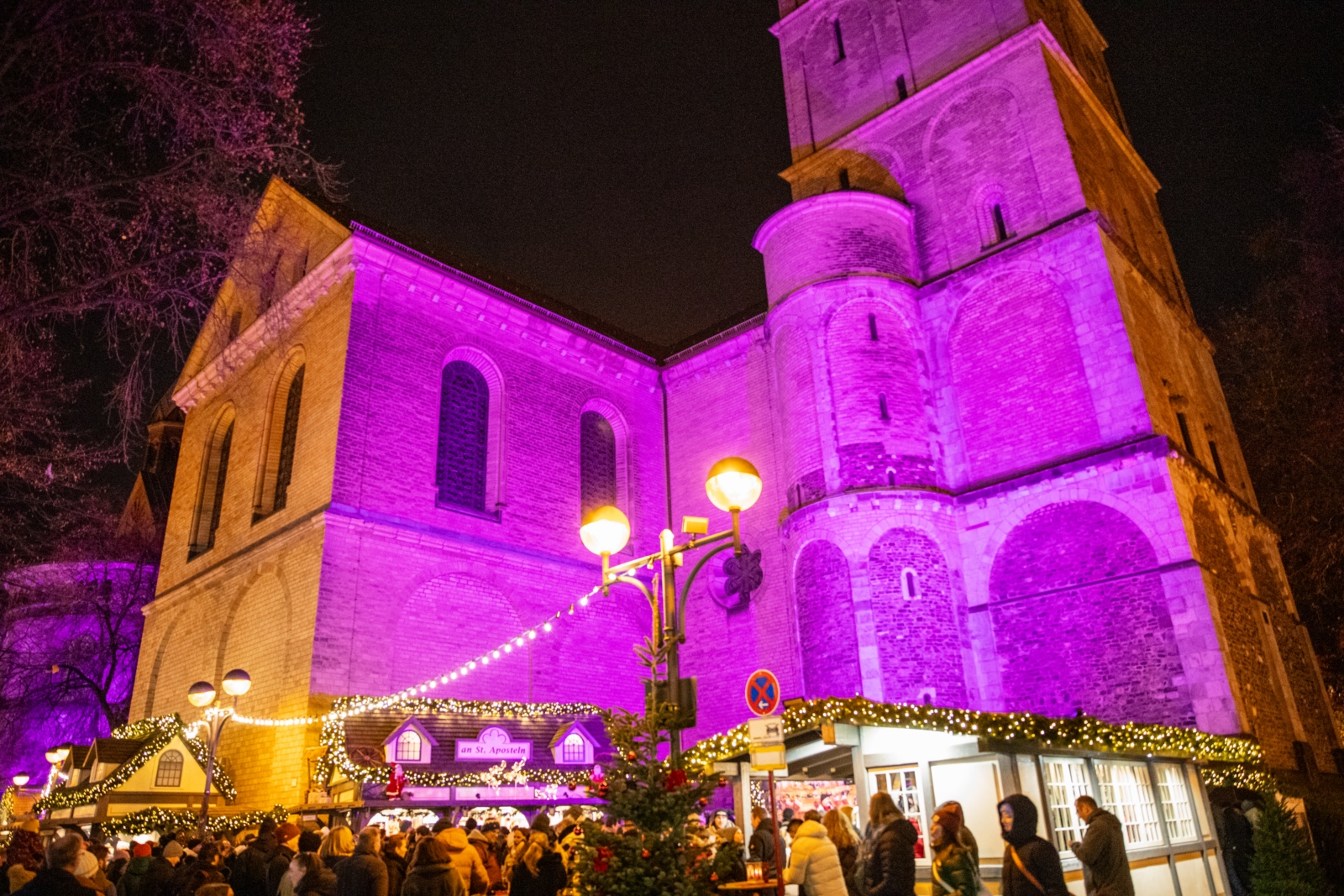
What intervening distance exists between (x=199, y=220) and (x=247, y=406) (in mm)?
15705

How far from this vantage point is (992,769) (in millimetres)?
9281

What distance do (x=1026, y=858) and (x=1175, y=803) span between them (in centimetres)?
706

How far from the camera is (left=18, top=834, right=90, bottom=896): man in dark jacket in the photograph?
4633mm

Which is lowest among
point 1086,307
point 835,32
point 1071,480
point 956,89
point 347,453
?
point 1071,480

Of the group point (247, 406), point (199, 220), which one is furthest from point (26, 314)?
point (247, 406)

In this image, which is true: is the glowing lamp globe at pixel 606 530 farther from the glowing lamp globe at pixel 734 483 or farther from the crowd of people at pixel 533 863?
the crowd of people at pixel 533 863

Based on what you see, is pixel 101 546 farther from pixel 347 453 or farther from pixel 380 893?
pixel 380 893

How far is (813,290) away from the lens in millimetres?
19859

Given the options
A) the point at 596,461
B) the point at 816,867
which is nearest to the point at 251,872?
the point at 816,867

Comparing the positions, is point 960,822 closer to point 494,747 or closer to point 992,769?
point 992,769

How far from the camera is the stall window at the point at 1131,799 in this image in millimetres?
10453

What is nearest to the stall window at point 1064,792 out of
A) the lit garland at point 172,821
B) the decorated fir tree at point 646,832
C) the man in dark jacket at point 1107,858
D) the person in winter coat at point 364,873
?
the man in dark jacket at point 1107,858

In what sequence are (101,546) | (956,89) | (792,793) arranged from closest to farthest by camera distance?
1. (792,793)
2. (956,89)
3. (101,546)

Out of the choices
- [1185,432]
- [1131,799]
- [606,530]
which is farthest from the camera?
[1185,432]
